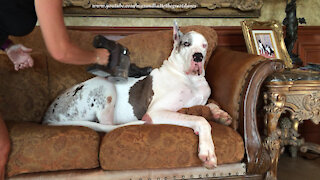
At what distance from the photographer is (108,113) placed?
7.36ft

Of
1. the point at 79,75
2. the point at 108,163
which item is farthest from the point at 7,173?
the point at 79,75

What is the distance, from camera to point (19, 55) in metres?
1.98

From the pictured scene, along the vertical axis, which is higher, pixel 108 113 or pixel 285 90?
pixel 285 90

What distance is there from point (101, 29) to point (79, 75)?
73cm

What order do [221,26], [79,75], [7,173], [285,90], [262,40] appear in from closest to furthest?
1. [7,173]
2. [285,90]
3. [79,75]
4. [262,40]
5. [221,26]

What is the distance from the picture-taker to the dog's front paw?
→ 173 centimetres

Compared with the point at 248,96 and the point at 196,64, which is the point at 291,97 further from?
the point at 196,64

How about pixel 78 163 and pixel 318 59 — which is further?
pixel 318 59

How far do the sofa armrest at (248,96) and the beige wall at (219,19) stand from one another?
115cm

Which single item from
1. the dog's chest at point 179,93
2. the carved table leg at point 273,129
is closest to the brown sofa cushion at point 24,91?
the dog's chest at point 179,93

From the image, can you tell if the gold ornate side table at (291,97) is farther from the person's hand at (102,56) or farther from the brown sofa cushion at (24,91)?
the brown sofa cushion at (24,91)

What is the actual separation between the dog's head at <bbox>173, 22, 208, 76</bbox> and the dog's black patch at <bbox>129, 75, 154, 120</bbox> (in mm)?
299

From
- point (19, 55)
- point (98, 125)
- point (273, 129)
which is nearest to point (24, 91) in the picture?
point (19, 55)

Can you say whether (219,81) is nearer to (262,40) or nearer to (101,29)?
(262,40)
